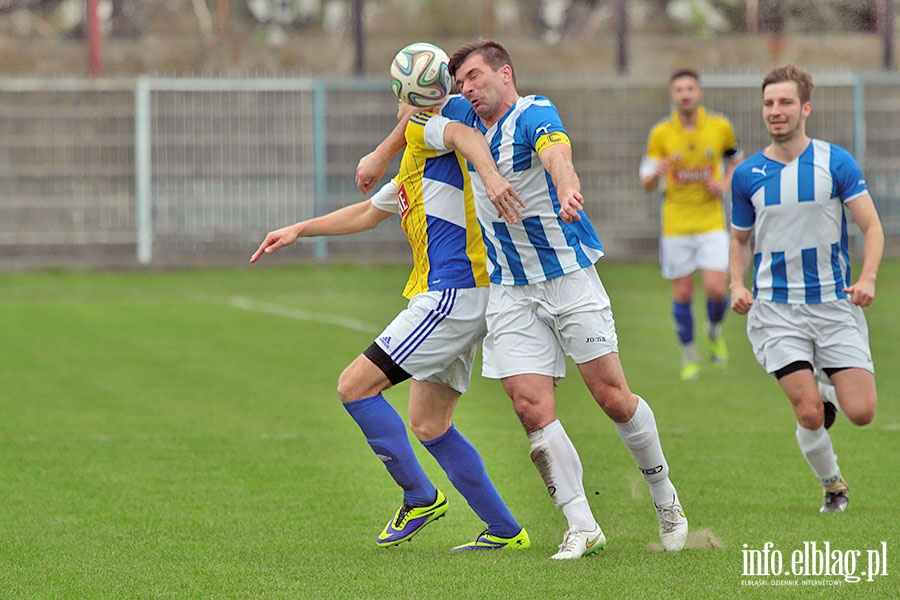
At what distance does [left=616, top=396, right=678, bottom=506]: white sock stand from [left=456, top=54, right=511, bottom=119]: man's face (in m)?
1.29

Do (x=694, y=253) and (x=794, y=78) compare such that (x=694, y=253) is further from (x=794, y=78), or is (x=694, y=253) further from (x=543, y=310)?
(x=543, y=310)

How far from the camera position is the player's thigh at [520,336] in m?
5.65

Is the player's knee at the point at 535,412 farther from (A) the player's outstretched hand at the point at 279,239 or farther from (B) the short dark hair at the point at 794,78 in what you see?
(B) the short dark hair at the point at 794,78

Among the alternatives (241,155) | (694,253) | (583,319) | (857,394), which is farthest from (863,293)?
(241,155)

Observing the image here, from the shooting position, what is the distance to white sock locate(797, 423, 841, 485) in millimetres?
6582

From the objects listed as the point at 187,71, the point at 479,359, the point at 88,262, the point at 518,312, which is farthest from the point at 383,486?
the point at 187,71

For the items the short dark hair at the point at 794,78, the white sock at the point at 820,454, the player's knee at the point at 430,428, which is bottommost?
the white sock at the point at 820,454

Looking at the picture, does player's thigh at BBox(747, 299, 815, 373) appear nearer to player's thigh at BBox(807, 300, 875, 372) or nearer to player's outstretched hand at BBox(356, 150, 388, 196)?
player's thigh at BBox(807, 300, 875, 372)

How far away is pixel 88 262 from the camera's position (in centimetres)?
2280

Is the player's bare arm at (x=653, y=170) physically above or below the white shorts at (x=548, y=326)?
above

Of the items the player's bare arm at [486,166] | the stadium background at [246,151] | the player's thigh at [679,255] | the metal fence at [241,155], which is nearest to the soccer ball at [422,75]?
the player's bare arm at [486,166]

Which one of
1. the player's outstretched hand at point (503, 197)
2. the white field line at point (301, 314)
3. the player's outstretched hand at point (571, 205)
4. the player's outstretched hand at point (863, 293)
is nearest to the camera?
the player's outstretched hand at point (571, 205)

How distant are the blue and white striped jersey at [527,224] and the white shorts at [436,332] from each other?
0.61 feet

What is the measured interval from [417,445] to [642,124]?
15520 mm
